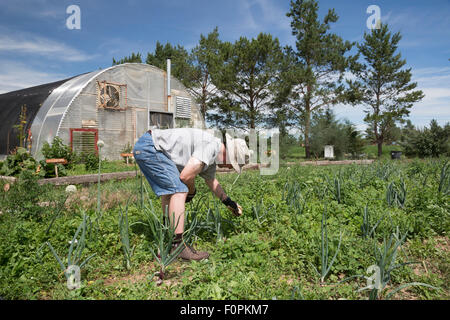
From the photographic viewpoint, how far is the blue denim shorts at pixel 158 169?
7.98 feet

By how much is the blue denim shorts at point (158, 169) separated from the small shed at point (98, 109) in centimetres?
976

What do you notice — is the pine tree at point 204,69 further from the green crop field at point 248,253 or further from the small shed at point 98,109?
the green crop field at point 248,253

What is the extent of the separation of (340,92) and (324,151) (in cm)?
469

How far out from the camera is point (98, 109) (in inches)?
476

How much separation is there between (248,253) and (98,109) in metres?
A: 11.6

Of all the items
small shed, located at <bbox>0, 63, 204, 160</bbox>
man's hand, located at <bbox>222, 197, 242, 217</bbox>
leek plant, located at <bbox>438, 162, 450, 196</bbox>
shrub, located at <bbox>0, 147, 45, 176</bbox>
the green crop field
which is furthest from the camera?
small shed, located at <bbox>0, 63, 204, 160</bbox>

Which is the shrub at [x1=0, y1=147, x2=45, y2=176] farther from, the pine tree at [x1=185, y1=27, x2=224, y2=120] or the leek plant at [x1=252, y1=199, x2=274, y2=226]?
the pine tree at [x1=185, y1=27, x2=224, y2=120]

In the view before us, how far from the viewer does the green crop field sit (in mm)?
1930

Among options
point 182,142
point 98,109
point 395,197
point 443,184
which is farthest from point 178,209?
point 98,109

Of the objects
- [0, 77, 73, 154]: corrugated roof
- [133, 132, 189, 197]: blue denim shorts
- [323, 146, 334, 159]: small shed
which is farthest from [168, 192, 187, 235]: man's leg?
[323, 146, 334, 159]: small shed

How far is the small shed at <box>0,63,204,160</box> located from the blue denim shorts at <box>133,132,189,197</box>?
9.76 metres

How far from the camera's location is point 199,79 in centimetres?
2080

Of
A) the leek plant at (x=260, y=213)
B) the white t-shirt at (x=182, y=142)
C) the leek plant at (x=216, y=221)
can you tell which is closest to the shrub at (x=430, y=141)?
the leek plant at (x=260, y=213)
